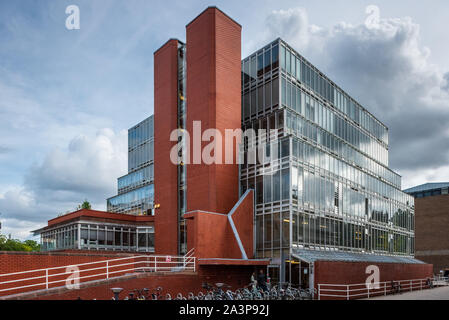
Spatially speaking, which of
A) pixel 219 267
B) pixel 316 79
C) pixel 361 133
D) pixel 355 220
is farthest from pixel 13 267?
pixel 361 133

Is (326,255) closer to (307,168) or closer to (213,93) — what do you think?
(307,168)

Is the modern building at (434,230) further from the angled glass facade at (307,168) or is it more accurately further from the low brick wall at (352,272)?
the low brick wall at (352,272)

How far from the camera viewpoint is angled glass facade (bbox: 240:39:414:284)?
96.3 feet

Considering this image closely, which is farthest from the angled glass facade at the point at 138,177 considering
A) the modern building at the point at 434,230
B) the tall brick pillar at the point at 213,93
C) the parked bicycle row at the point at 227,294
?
the modern building at the point at 434,230

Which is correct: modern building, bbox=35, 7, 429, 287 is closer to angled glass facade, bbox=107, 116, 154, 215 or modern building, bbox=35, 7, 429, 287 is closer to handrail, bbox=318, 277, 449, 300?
handrail, bbox=318, 277, 449, 300

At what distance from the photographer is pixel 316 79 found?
38.4 meters

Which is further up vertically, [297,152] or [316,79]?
[316,79]

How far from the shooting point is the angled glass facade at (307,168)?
29.3 m

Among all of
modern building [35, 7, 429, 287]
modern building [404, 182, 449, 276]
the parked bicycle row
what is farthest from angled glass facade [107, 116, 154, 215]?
modern building [404, 182, 449, 276]

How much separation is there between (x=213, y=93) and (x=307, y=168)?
879 centimetres

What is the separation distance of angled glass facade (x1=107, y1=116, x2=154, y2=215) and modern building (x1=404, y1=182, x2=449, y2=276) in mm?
44505
